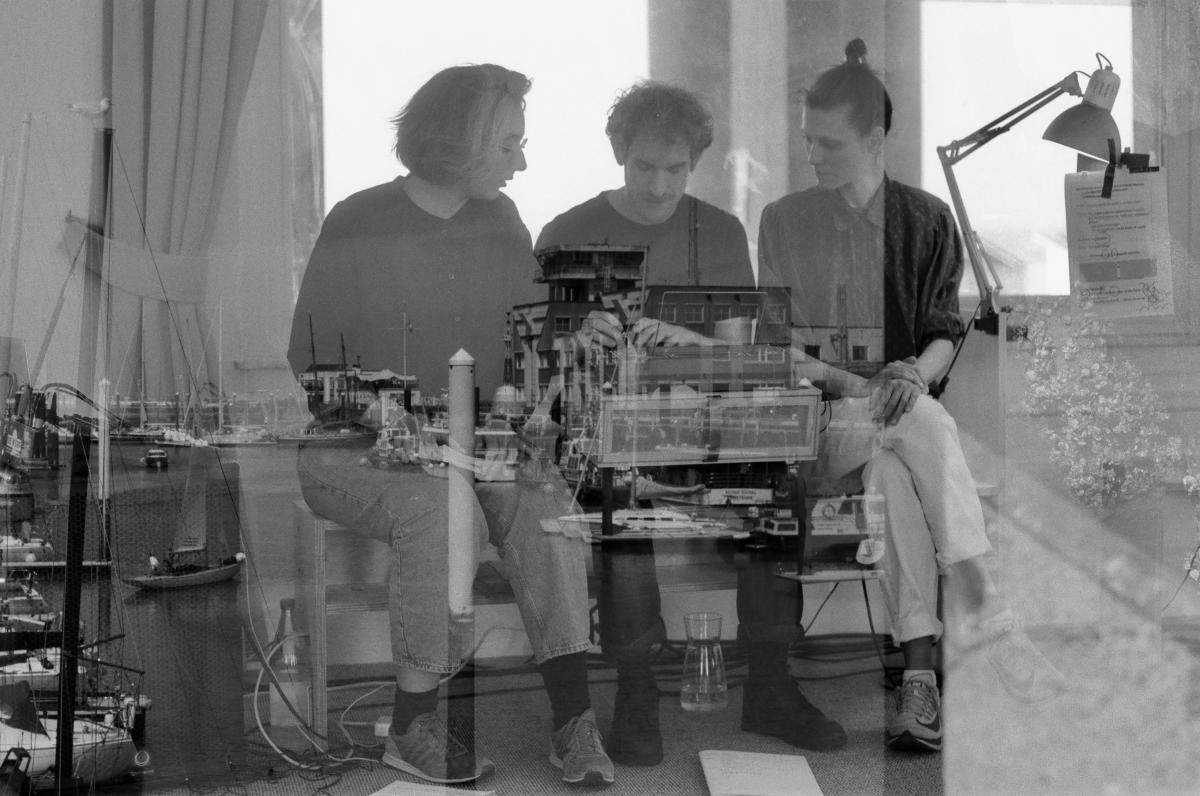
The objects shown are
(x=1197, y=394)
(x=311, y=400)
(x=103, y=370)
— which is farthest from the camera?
(x=1197, y=394)

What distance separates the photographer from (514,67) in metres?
1.67

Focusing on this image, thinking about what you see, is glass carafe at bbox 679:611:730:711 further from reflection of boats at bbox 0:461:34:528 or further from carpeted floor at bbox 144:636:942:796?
reflection of boats at bbox 0:461:34:528

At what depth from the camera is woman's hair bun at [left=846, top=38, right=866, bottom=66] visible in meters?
1.85

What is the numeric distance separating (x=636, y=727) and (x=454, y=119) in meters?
0.91

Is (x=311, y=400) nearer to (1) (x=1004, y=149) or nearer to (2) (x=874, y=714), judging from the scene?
(2) (x=874, y=714)

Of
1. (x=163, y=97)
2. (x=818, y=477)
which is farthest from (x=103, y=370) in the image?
(x=818, y=477)

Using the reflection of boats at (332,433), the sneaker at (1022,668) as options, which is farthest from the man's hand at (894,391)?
the reflection of boats at (332,433)

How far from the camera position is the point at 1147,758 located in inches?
70.1

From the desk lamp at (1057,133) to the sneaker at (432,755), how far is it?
3.42ft

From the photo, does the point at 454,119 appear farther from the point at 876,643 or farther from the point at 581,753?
the point at 876,643

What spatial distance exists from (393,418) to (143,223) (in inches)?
16.7

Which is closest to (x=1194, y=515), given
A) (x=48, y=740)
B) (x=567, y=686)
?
(x=567, y=686)

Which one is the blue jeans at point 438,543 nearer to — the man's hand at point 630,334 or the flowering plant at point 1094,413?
the man's hand at point 630,334

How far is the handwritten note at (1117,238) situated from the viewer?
1.87 metres
